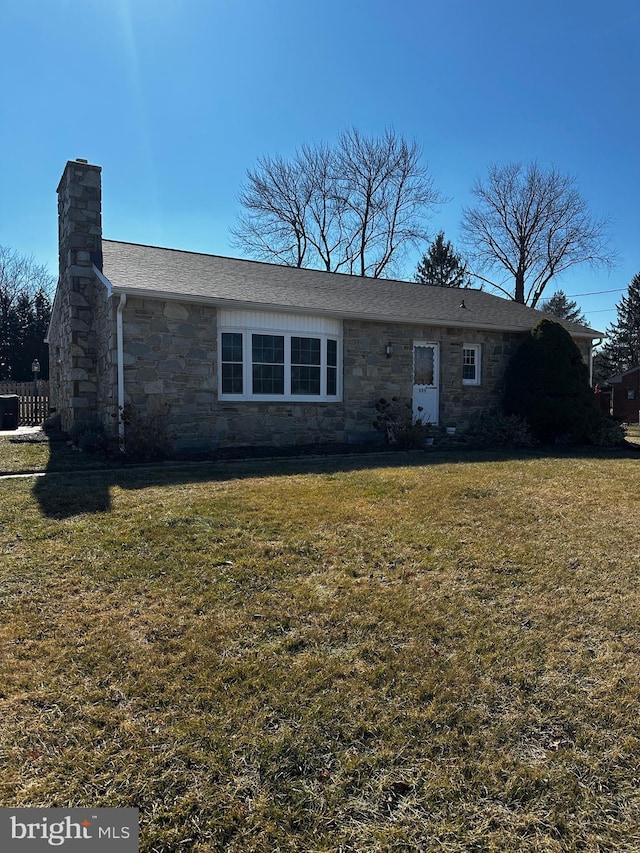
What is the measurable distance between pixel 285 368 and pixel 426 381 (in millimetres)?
3715

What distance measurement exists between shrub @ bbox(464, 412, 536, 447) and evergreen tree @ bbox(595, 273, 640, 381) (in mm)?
34032

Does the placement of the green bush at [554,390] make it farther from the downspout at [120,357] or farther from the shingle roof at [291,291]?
the downspout at [120,357]

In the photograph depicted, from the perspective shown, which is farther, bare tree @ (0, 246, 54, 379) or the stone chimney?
bare tree @ (0, 246, 54, 379)

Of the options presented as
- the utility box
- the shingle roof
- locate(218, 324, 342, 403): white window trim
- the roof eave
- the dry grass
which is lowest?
the dry grass

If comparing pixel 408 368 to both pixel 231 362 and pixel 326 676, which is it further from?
pixel 326 676

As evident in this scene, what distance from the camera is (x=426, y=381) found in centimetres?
1230

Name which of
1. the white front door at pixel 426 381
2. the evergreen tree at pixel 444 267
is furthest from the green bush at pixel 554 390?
the evergreen tree at pixel 444 267

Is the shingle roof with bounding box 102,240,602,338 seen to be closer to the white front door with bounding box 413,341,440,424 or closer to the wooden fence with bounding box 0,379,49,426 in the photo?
the white front door with bounding box 413,341,440,424

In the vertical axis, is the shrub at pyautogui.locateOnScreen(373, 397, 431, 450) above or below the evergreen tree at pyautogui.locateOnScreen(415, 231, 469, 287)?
below

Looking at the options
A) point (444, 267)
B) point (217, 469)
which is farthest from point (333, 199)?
point (217, 469)

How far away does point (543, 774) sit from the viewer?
2.04 meters

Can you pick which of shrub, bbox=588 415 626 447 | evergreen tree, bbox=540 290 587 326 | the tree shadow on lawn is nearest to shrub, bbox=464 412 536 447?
the tree shadow on lawn

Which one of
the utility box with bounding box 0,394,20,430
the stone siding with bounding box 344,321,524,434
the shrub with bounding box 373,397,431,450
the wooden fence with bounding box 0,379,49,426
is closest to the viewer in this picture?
the shrub with bounding box 373,397,431,450

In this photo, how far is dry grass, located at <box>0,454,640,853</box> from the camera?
1864 mm
